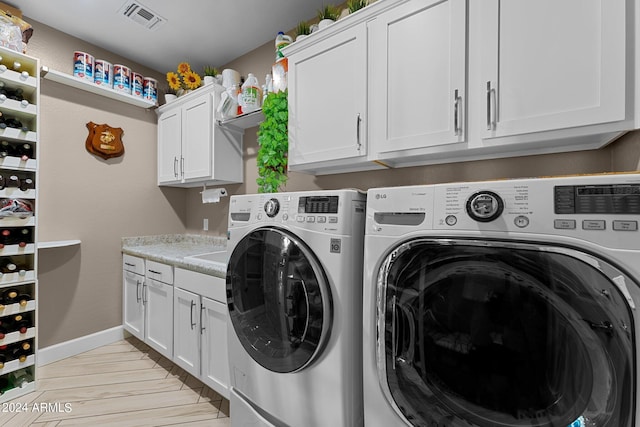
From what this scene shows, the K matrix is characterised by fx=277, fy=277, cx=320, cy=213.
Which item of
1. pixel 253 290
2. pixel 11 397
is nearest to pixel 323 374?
pixel 253 290

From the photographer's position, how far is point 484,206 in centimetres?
73

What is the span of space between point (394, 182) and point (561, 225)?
109 centimetres

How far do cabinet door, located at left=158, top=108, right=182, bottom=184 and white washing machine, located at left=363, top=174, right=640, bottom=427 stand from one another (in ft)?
7.55

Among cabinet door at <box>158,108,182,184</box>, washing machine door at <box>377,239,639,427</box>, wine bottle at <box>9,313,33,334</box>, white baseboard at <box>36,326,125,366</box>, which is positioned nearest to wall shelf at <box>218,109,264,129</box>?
cabinet door at <box>158,108,182,184</box>

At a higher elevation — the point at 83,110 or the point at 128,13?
the point at 128,13

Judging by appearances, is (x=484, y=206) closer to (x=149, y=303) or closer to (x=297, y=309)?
(x=297, y=309)

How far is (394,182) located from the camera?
171cm

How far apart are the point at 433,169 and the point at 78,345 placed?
312 centimetres

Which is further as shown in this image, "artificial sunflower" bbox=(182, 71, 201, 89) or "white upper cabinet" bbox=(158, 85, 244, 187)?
"artificial sunflower" bbox=(182, 71, 201, 89)

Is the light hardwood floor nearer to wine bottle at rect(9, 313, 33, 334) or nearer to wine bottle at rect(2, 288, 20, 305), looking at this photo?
wine bottle at rect(9, 313, 33, 334)

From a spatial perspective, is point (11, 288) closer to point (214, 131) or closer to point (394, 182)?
point (214, 131)

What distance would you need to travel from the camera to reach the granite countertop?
5.65ft

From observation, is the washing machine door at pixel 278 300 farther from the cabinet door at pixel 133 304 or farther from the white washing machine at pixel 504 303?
the cabinet door at pixel 133 304

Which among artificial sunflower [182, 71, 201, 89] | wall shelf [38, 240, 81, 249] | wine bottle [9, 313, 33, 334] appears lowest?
wine bottle [9, 313, 33, 334]
